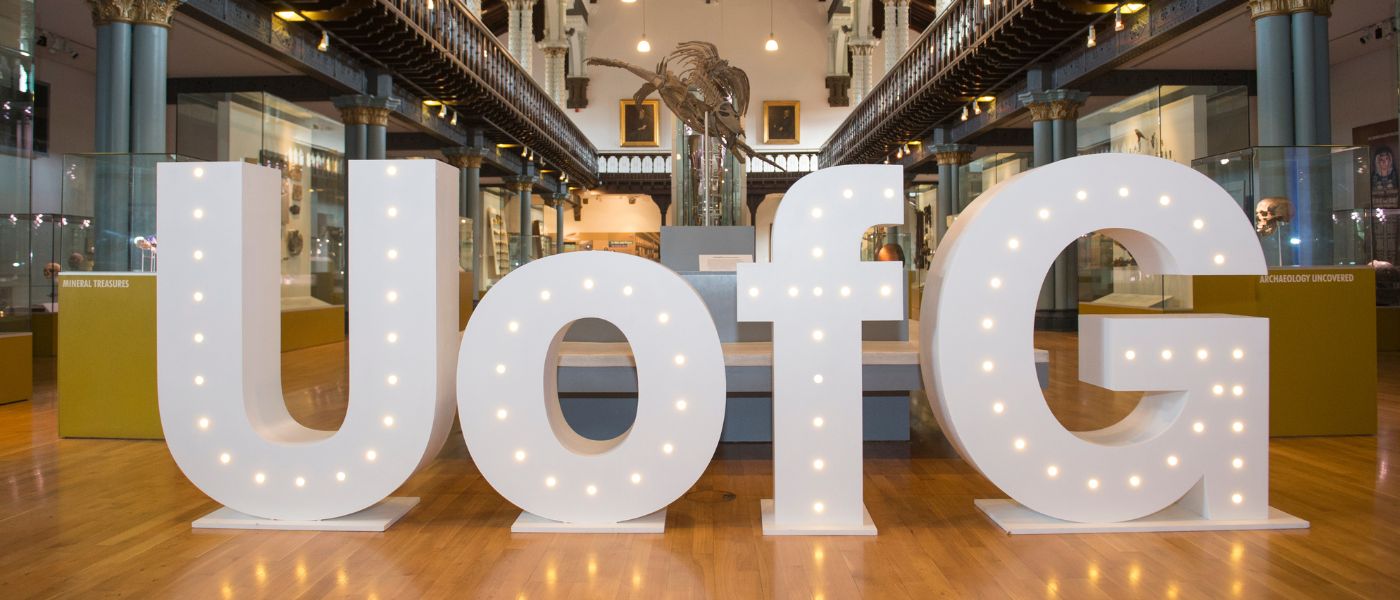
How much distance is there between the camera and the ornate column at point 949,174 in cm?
1555

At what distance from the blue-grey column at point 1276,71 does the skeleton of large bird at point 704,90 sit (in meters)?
4.56

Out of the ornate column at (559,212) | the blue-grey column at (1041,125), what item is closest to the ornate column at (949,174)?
the blue-grey column at (1041,125)

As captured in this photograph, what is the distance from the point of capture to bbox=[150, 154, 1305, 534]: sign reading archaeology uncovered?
2.67 metres

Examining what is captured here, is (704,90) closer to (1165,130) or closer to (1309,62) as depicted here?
(1309,62)

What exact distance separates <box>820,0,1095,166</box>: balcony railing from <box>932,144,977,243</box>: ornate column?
669 mm

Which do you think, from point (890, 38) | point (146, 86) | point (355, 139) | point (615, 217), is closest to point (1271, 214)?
point (146, 86)

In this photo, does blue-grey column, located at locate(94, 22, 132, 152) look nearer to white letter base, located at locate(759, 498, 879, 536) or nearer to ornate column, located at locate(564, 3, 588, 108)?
white letter base, located at locate(759, 498, 879, 536)

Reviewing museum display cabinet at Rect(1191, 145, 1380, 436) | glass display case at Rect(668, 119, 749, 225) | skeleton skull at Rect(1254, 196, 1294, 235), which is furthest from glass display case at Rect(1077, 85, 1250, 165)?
glass display case at Rect(668, 119, 749, 225)

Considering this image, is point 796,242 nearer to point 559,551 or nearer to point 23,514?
point 559,551

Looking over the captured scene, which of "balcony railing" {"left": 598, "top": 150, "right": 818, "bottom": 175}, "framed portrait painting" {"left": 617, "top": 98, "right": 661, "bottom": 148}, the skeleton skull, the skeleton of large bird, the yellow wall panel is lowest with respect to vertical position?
the yellow wall panel

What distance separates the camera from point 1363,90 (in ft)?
42.4

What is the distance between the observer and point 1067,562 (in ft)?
7.84

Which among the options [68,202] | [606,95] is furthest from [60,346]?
[606,95]

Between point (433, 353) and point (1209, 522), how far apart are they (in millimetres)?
2537
